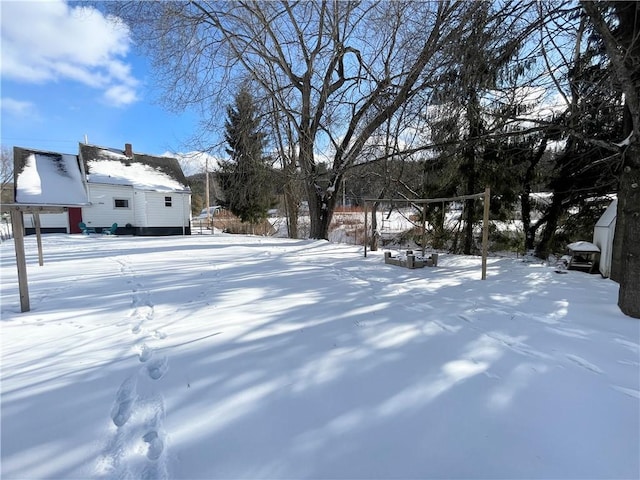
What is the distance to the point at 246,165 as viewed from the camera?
42.8 feet

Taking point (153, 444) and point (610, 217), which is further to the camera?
point (610, 217)

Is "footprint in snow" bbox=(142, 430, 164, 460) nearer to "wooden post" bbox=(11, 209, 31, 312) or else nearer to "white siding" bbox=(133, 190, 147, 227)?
"wooden post" bbox=(11, 209, 31, 312)

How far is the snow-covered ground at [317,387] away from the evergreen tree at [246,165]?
26.9ft

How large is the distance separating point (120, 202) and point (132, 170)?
240 centimetres

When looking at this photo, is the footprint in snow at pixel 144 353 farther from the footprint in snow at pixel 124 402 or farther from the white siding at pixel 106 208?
the white siding at pixel 106 208

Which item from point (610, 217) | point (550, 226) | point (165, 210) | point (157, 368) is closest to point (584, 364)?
point (157, 368)

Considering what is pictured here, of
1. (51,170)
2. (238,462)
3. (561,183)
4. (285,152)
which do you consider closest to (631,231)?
(238,462)

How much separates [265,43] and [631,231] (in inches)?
408

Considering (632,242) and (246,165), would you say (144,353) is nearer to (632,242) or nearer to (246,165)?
(632,242)

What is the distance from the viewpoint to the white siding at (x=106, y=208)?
1636 centimetres

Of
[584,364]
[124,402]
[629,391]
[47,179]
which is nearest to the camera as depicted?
[124,402]

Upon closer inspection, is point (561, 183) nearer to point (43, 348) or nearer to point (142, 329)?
point (142, 329)

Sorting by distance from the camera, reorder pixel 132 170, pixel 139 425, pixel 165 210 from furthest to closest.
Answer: pixel 132 170 < pixel 165 210 < pixel 139 425

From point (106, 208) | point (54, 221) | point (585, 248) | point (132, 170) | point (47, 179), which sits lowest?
point (585, 248)
